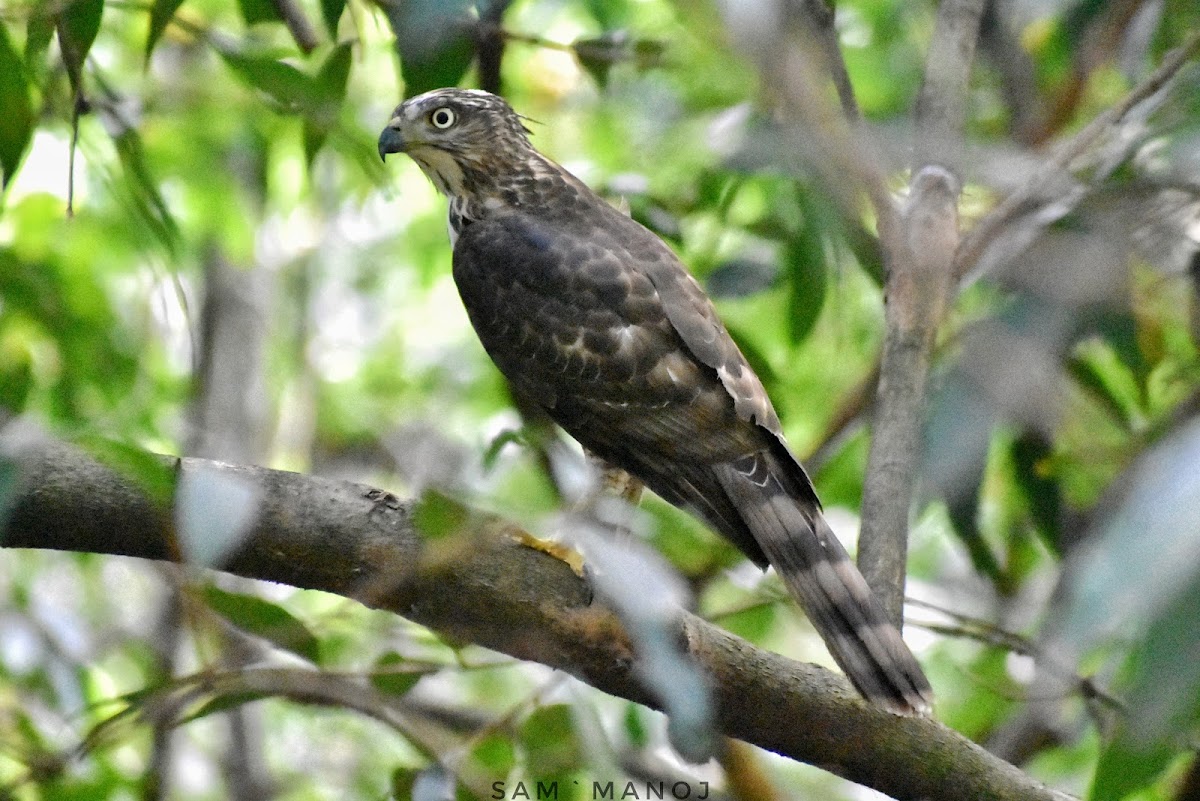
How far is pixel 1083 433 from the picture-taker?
384 cm

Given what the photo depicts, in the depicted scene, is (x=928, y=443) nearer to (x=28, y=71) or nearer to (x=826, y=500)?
(x=826, y=500)

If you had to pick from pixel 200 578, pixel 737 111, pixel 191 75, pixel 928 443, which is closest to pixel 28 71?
pixel 200 578

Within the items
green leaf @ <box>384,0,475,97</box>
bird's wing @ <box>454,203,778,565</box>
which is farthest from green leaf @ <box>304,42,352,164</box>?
bird's wing @ <box>454,203,778,565</box>

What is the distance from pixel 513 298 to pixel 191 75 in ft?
10.3

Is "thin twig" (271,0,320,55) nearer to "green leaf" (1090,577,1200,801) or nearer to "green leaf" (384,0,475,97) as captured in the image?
"green leaf" (384,0,475,97)

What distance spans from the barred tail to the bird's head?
1.19 meters

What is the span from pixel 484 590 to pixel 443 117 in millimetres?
1796

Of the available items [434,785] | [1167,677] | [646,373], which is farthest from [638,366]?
[1167,677]

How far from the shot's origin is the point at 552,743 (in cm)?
270

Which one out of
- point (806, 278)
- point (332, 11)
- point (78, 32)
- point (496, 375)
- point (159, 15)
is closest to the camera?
point (78, 32)

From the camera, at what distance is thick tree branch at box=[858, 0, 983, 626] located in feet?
8.55

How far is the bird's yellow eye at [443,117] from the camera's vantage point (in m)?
3.50

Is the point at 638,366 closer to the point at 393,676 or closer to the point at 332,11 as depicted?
the point at 393,676

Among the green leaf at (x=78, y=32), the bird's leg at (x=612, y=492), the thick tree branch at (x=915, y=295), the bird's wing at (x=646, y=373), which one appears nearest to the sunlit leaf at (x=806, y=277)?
the bird's wing at (x=646, y=373)
